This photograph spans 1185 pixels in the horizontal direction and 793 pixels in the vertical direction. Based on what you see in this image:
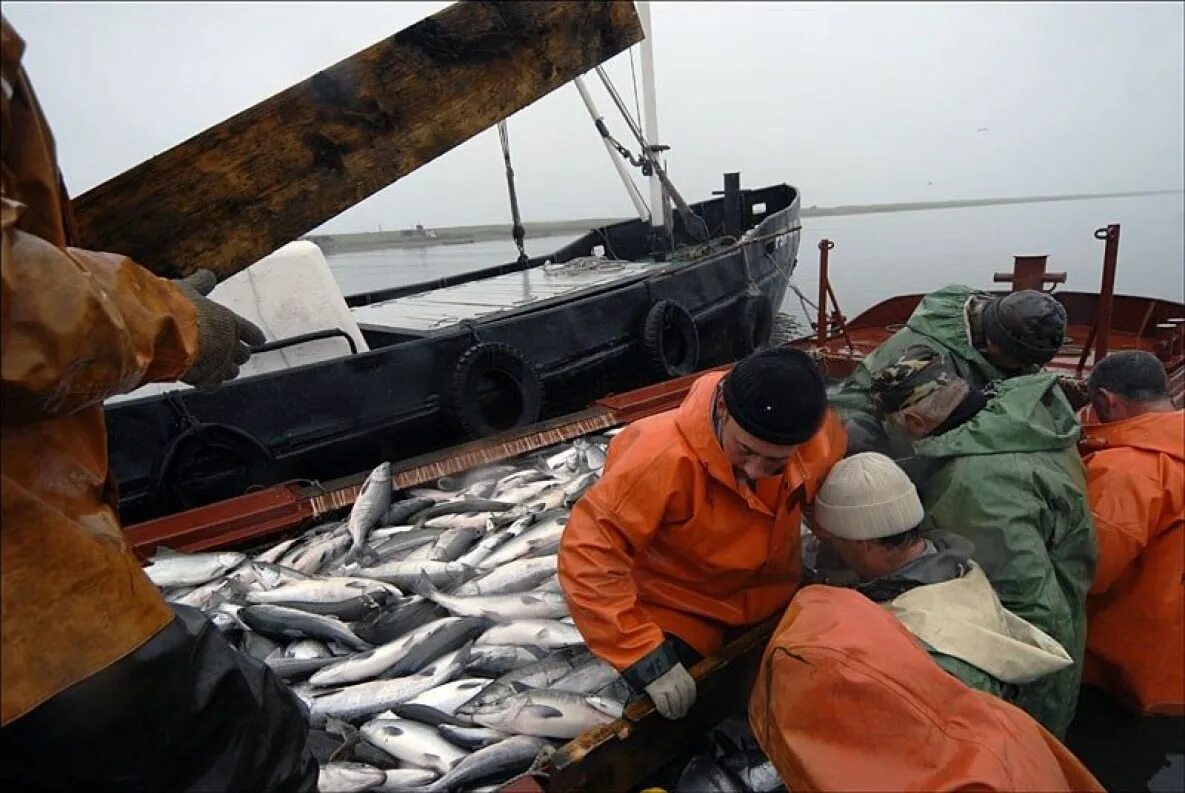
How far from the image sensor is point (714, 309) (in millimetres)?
9172

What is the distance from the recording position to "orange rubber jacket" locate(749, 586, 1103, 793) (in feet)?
5.62

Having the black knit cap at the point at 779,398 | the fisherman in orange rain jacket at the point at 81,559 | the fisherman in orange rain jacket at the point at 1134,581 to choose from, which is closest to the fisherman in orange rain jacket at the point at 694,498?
the black knit cap at the point at 779,398

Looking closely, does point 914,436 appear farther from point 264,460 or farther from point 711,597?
point 264,460

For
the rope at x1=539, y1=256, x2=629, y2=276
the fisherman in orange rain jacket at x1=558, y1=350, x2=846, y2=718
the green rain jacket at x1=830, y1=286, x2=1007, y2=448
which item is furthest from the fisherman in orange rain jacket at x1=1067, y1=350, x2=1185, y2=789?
the rope at x1=539, y1=256, x2=629, y2=276

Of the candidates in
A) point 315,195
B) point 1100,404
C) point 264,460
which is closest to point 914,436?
point 1100,404

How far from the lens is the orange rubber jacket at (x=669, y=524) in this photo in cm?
249

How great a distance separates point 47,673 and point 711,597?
Result: 2.23m

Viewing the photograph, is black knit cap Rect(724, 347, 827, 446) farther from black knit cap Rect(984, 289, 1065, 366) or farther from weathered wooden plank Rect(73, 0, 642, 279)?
black knit cap Rect(984, 289, 1065, 366)

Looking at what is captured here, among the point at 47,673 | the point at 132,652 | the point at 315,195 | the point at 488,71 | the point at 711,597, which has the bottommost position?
the point at 711,597

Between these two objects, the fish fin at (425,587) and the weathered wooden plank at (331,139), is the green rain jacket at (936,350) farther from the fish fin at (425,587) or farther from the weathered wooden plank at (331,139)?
the fish fin at (425,587)

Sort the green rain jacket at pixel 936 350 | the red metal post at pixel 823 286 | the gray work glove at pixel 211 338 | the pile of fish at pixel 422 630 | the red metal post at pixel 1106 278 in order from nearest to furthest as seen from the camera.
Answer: the gray work glove at pixel 211 338, the pile of fish at pixel 422 630, the green rain jacket at pixel 936 350, the red metal post at pixel 1106 278, the red metal post at pixel 823 286

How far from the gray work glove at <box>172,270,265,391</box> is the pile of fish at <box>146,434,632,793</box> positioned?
1.45m

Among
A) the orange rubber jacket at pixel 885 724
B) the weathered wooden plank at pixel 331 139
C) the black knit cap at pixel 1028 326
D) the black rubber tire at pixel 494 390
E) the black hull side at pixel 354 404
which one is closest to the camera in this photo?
the orange rubber jacket at pixel 885 724

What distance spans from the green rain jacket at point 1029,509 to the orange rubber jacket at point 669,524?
0.46m
